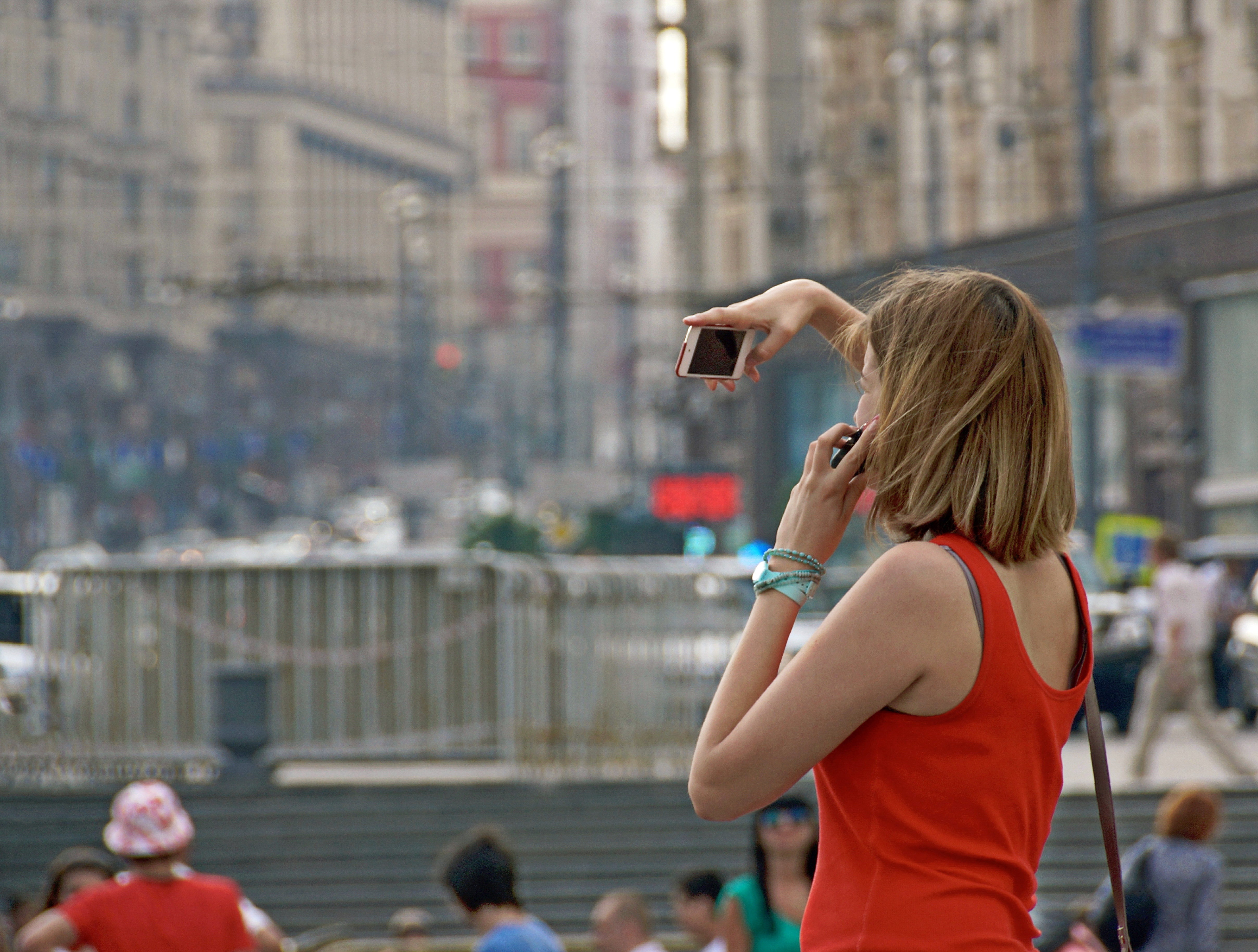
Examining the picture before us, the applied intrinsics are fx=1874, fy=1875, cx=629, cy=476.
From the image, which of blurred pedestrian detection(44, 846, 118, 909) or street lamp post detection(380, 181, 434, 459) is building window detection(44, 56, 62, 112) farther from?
blurred pedestrian detection(44, 846, 118, 909)

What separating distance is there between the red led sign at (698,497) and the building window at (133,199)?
50.6ft

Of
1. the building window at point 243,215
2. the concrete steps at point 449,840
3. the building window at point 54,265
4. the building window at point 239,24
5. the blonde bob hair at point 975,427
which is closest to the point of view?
the blonde bob hair at point 975,427

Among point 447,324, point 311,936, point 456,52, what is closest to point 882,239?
point 456,52

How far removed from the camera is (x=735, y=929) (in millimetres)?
5398

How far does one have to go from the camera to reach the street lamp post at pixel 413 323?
44.6 meters

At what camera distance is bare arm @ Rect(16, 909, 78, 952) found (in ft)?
16.5

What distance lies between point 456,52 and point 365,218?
10.9 m

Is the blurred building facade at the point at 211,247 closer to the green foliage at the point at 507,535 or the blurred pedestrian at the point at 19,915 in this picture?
the green foliage at the point at 507,535

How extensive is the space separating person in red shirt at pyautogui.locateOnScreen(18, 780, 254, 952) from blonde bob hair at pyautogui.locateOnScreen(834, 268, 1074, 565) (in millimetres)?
3598

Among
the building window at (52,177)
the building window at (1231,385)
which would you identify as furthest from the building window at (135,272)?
the building window at (1231,385)

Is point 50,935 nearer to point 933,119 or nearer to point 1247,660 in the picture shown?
point 1247,660

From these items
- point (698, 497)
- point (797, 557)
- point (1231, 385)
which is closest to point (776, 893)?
point (797, 557)

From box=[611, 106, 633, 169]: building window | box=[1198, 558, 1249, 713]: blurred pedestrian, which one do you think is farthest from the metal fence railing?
box=[611, 106, 633, 169]: building window

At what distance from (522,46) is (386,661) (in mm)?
28476
